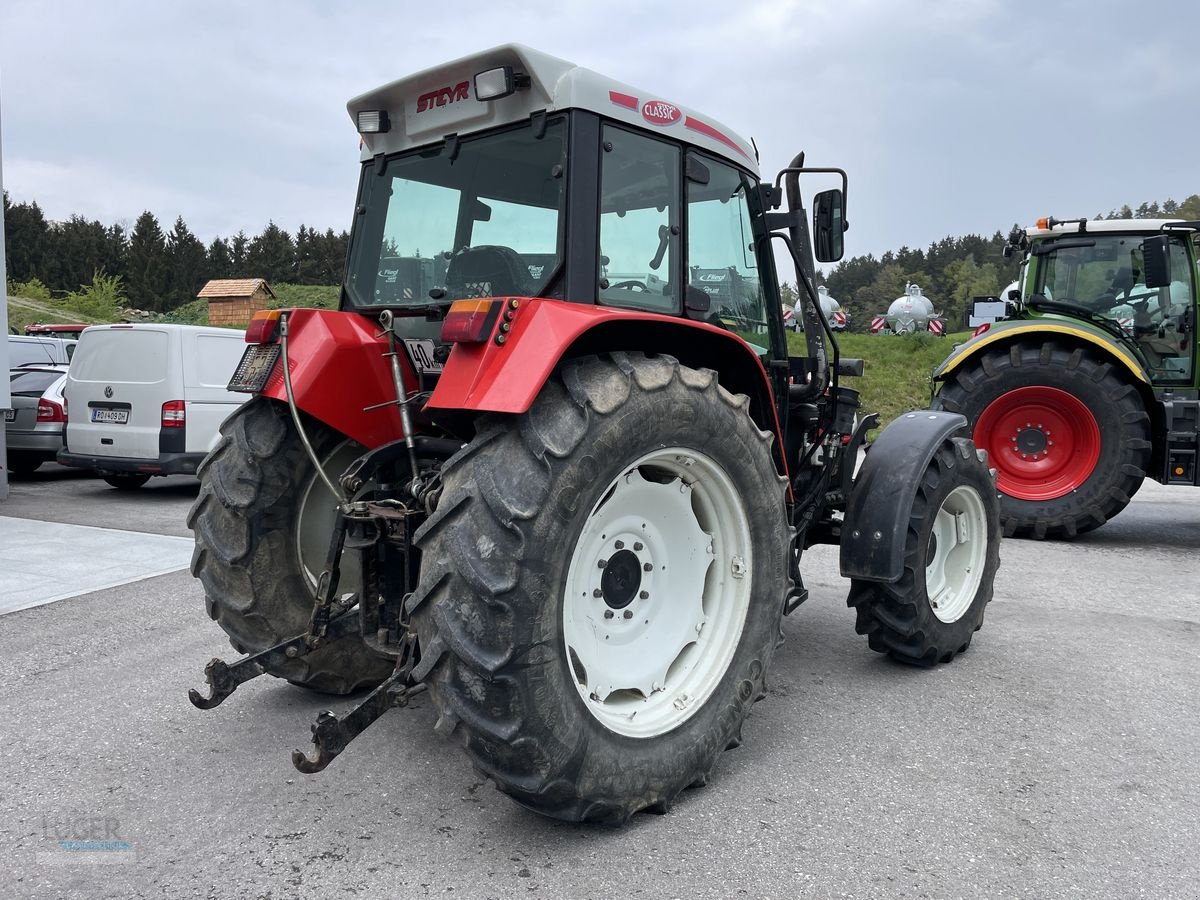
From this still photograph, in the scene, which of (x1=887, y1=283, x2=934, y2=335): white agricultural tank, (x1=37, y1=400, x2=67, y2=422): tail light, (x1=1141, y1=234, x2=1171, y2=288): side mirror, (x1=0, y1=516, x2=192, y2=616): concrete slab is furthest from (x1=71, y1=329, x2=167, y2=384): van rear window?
(x1=887, y1=283, x2=934, y2=335): white agricultural tank

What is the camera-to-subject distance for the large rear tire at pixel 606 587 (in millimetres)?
2484

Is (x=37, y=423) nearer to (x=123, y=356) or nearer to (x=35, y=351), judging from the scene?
(x=123, y=356)

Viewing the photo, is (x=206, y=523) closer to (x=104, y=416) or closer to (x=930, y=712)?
(x=930, y=712)

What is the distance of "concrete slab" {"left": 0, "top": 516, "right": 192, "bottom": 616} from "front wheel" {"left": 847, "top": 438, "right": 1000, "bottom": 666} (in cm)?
478

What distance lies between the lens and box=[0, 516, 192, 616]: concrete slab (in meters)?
5.82

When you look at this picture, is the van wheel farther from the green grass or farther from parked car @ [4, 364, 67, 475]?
the green grass

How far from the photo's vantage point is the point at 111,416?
31.2 ft

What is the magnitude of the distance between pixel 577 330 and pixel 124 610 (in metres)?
4.07

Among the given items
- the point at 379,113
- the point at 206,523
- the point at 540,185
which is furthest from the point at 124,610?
the point at 540,185

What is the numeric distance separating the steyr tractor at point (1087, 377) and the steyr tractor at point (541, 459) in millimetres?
4476

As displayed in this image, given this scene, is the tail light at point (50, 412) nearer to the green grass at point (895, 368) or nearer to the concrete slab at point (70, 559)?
the concrete slab at point (70, 559)

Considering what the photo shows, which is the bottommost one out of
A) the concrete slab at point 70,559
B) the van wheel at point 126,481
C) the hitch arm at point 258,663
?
the concrete slab at point 70,559

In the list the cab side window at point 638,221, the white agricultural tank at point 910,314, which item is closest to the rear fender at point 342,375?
the cab side window at point 638,221

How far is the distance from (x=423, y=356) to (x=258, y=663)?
1.24m
